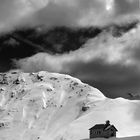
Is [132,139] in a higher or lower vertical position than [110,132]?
lower

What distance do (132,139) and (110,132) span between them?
134ft

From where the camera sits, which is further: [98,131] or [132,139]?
[98,131]

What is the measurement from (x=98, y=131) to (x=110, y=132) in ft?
19.5

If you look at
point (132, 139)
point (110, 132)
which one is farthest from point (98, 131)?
point (132, 139)

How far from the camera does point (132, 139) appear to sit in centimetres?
13925

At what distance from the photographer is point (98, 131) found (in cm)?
18312

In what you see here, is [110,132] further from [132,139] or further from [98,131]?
[132,139]

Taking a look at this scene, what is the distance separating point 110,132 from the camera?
179750 mm

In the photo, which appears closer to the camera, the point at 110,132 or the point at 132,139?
the point at 132,139

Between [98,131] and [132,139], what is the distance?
4481 cm

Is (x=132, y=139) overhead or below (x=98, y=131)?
below
